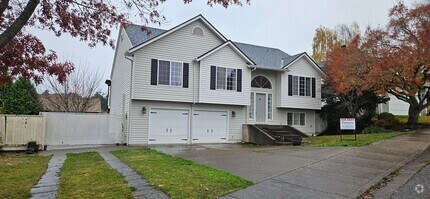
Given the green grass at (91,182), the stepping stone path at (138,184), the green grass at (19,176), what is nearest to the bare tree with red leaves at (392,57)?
the stepping stone path at (138,184)

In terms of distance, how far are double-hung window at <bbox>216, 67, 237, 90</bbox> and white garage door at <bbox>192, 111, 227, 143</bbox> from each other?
1.79 metres

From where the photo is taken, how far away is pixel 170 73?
1811 centimetres

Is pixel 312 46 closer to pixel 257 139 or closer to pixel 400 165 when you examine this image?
pixel 257 139

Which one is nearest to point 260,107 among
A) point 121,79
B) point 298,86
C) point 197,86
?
point 298,86

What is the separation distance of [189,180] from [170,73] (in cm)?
1156

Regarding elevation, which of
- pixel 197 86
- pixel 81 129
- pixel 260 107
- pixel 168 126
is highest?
pixel 197 86

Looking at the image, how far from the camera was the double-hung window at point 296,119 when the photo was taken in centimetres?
2344

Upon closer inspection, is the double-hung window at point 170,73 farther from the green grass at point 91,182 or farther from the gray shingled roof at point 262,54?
the green grass at point 91,182

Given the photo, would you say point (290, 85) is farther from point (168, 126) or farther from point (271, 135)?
point (168, 126)

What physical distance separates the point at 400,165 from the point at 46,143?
49.3ft

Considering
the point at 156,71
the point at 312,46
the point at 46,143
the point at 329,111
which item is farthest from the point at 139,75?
the point at 312,46

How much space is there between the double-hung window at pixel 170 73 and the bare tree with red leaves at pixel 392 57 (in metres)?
11.0

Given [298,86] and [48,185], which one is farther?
[298,86]

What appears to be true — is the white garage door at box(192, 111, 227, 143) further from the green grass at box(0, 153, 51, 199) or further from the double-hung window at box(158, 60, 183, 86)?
the green grass at box(0, 153, 51, 199)
